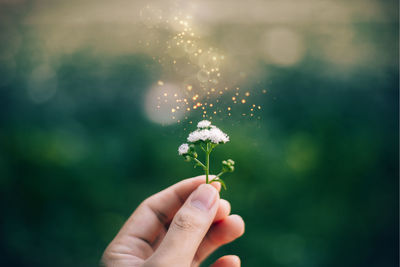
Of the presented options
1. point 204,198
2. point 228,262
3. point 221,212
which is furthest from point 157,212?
point 204,198

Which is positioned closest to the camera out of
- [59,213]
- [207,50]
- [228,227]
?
[228,227]

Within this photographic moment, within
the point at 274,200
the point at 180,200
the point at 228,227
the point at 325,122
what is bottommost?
the point at 228,227

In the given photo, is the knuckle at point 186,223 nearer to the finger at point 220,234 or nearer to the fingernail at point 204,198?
the fingernail at point 204,198

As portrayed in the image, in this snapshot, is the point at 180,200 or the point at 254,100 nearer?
the point at 180,200

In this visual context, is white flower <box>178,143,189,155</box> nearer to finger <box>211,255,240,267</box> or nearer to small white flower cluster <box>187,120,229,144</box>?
small white flower cluster <box>187,120,229,144</box>

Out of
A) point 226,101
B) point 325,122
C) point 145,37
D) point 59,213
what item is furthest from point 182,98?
point 59,213

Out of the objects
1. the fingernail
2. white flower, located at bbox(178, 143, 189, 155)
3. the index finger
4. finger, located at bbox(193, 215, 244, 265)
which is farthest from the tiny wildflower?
finger, located at bbox(193, 215, 244, 265)

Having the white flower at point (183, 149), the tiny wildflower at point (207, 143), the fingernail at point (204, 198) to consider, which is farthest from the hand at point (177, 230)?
the white flower at point (183, 149)

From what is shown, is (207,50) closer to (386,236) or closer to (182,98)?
(182,98)
